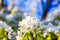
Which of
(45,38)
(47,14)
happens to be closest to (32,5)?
(47,14)

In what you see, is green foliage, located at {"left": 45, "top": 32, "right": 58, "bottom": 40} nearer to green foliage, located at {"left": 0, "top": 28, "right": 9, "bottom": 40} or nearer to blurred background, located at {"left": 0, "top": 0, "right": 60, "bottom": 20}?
blurred background, located at {"left": 0, "top": 0, "right": 60, "bottom": 20}

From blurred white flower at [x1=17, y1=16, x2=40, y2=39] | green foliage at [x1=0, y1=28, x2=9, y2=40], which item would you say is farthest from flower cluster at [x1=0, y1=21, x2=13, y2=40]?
blurred white flower at [x1=17, y1=16, x2=40, y2=39]

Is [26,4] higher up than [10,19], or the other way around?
[26,4]

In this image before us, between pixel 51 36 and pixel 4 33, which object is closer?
pixel 4 33

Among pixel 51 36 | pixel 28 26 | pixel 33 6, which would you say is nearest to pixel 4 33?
pixel 28 26

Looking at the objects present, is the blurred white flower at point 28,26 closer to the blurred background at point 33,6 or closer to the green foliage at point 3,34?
the green foliage at point 3,34

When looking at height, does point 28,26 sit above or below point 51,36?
above

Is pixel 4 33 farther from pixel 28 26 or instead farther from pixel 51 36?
pixel 51 36

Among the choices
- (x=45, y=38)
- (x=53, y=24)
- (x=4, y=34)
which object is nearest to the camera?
(x=4, y=34)

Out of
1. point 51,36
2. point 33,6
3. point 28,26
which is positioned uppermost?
point 33,6

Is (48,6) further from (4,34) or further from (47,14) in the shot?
(4,34)

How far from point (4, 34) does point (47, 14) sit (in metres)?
0.75

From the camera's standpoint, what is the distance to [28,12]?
2426 millimetres

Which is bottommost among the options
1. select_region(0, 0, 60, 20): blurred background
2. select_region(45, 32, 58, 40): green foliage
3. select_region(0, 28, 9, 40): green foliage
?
select_region(45, 32, 58, 40): green foliage
